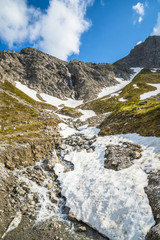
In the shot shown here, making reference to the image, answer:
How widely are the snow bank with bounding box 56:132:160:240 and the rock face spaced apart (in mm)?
114041

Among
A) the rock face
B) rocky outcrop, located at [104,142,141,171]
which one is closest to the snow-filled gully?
rocky outcrop, located at [104,142,141,171]

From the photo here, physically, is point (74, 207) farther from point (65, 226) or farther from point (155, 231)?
point (155, 231)

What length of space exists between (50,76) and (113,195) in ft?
493

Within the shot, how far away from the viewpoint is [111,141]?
23812 millimetres

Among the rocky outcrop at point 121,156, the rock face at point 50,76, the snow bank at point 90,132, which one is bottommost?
the rocky outcrop at point 121,156

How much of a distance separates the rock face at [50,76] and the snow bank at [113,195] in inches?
4490

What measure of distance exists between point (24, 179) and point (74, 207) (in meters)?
8.05

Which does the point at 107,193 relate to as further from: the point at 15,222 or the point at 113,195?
the point at 15,222

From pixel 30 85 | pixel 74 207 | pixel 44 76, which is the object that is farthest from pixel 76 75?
pixel 74 207

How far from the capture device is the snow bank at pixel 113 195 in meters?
9.71

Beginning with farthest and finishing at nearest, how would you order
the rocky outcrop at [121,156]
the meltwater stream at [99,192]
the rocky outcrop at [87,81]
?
the rocky outcrop at [87,81], the rocky outcrop at [121,156], the meltwater stream at [99,192]

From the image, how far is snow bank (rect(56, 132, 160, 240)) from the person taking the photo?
971 cm

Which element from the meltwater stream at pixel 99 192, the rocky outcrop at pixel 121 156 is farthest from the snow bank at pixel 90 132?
the rocky outcrop at pixel 121 156

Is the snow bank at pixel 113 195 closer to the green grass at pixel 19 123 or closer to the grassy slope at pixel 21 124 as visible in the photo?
the grassy slope at pixel 21 124
